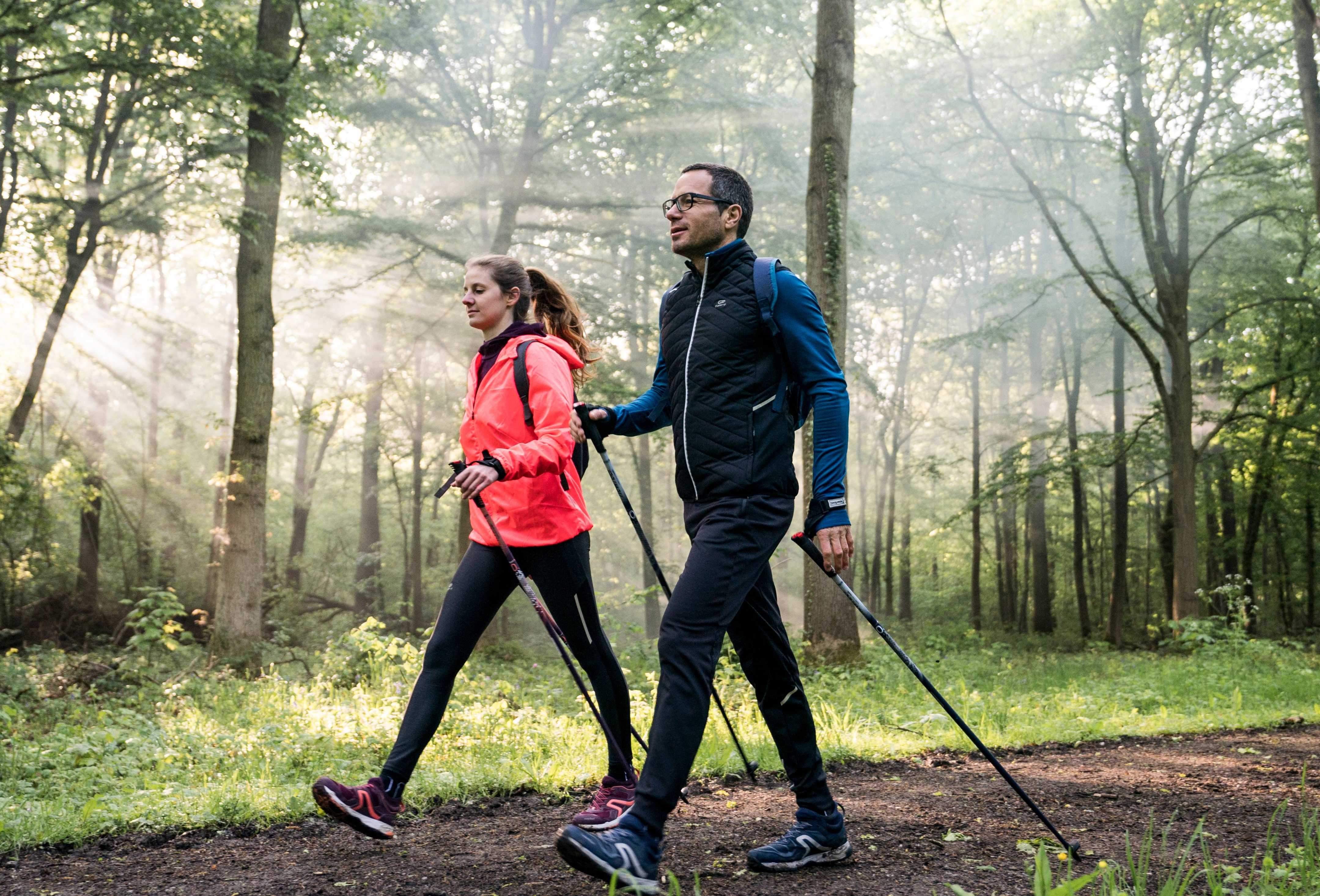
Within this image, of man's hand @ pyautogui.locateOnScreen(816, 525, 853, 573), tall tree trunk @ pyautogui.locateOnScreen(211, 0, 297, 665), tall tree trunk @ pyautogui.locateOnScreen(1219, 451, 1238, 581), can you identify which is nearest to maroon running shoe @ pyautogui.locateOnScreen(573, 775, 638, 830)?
man's hand @ pyautogui.locateOnScreen(816, 525, 853, 573)

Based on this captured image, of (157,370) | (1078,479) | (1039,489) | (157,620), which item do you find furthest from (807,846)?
(1078,479)

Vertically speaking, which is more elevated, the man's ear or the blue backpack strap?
the man's ear

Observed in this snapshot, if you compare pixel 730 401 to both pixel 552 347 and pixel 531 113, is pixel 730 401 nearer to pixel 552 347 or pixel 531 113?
pixel 552 347

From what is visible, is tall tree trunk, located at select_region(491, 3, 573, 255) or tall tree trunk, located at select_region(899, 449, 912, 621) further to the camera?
tall tree trunk, located at select_region(899, 449, 912, 621)

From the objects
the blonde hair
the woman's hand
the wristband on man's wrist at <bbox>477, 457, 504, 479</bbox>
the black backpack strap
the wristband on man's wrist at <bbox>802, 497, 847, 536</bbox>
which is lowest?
the wristband on man's wrist at <bbox>802, 497, 847, 536</bbox>

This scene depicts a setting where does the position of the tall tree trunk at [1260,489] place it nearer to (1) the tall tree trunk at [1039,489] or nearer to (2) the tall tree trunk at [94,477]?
(1) the tall tree trunk at [1039,489]

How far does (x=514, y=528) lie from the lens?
3693 millimetres

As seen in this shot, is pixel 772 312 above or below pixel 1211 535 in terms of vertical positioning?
above

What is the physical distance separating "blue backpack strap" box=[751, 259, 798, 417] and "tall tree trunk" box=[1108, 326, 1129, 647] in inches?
678

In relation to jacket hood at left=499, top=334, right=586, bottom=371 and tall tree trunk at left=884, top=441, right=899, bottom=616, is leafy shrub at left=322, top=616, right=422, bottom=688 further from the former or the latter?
tall tree trunk at left=884, top=441, right=899, bottom=616

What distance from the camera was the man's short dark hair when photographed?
3.26 meters

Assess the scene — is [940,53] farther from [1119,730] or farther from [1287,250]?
[1119,730]

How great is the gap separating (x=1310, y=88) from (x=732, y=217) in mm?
9876

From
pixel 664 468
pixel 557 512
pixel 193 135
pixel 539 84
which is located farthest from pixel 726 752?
pixel 664 468
